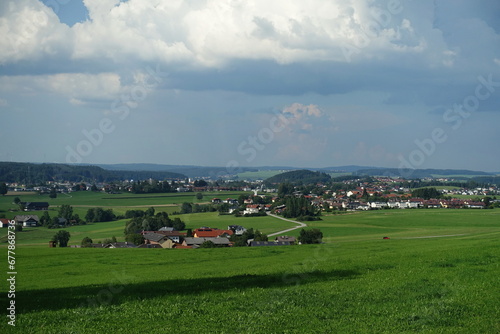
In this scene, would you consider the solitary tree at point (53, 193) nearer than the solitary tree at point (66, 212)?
No

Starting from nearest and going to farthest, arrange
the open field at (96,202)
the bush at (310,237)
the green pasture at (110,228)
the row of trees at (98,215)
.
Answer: the bush at (310,237) < the green pasture at (110,228) < the open field at (96,202) < the row of trees at (98,215)

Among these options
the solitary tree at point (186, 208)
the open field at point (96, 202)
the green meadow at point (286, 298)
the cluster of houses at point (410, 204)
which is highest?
the green meadow at point (286, 298)

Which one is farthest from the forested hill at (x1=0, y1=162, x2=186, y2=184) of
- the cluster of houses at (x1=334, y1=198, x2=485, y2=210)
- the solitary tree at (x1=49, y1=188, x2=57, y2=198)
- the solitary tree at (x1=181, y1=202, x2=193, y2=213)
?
the cluster of houses at (x1=334, y1=198, x2=485, y2=210)

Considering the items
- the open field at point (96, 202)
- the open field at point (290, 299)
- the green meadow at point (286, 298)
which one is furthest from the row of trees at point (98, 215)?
the open field at point (290, 299)

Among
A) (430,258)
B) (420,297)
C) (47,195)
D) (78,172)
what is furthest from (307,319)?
(78,172)

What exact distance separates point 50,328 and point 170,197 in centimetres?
12834

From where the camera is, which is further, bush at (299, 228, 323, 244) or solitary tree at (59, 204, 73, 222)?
solitary tree at (59, 204, 73, 222)

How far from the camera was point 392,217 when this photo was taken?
9750 cm

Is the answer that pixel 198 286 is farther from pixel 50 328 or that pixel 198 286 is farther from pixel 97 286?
pixel 50 328

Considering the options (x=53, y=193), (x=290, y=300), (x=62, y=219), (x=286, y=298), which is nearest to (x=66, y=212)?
(x=62, y=219)

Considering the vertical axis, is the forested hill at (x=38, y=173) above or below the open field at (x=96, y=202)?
above

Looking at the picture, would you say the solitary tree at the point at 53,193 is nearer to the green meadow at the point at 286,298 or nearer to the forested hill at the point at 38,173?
the forested hill at the point at 38,173

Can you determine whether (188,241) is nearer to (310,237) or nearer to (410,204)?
(310,237)

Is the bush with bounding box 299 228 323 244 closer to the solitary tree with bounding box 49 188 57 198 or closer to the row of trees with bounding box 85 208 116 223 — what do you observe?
the row of trees with bounding box 85 208 116 223
